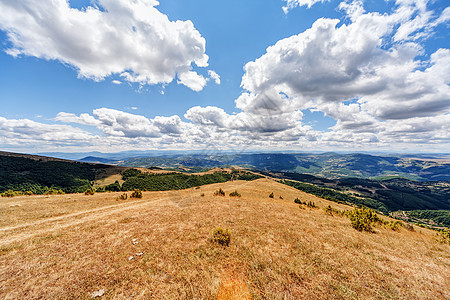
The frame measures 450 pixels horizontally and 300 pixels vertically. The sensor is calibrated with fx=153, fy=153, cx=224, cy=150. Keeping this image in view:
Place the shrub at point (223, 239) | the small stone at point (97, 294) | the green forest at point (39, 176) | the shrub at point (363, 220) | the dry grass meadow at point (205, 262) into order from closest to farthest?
the small stone at point (97, 294)
the dry grass meadow at point (205, 262)
the shrub at point (223, 239)
the shrub at point (363, 220)
the green forest at point (39, 176)

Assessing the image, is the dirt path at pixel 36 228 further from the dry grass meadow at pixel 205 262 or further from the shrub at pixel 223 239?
the shrub at pixel 223 239

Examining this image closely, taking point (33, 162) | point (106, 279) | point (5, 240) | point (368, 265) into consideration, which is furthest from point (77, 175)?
point (368, 265)

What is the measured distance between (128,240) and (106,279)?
3.99 metres

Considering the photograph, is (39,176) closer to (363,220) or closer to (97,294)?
(97,294)

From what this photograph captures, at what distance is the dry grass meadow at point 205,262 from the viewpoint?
22.3ft

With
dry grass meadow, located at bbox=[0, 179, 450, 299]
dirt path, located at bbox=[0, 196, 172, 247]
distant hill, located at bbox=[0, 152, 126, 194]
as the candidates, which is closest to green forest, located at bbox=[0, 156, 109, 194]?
distant hill, located at bbox=[0, 152, 126, 194]

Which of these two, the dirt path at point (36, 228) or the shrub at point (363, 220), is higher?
the dirt path at point (36, 228)

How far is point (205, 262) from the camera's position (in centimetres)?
875

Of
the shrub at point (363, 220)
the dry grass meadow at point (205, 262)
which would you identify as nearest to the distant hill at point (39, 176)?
the dry grass meadow at point (205, 262)

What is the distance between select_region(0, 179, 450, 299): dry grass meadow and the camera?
22.3 ft

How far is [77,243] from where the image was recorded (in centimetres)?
1031

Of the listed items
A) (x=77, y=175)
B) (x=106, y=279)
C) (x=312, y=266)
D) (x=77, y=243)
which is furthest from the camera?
(x=77, y=175)

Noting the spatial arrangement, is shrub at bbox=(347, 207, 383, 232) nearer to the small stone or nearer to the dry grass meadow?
the dry grass meadow

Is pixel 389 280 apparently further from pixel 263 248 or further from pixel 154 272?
pixel 154 272
